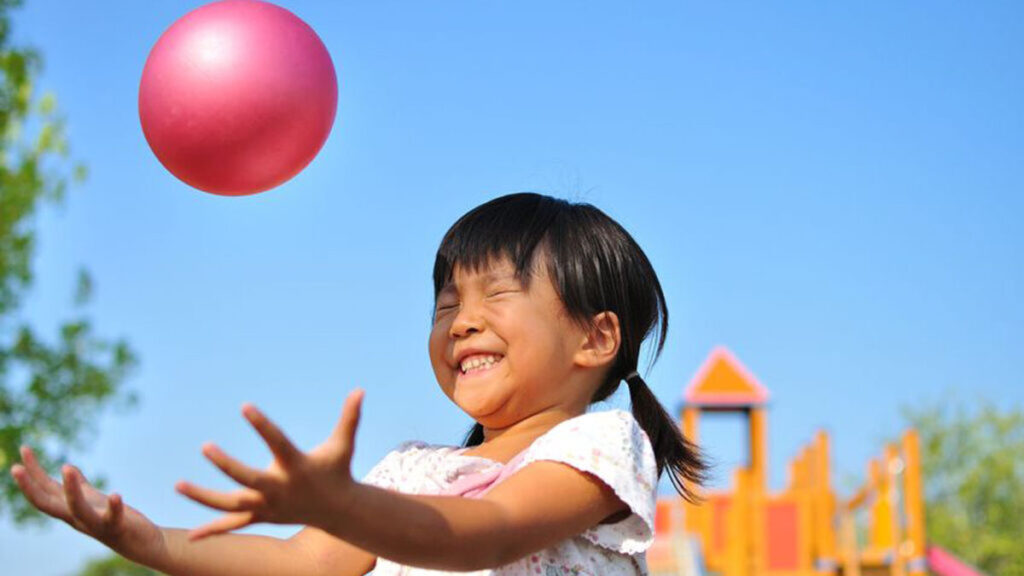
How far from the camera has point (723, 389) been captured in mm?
15547

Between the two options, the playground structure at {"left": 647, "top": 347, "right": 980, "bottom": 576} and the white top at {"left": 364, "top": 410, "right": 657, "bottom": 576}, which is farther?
the playground structure at {"left": 647, "top": 347, "right": 980, "bottom": 576}

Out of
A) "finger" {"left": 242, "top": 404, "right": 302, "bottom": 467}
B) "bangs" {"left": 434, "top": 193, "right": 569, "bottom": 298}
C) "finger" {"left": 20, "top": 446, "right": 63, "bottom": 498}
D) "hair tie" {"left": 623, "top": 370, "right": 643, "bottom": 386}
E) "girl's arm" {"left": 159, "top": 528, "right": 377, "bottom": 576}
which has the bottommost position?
"girl's arm" {"left": 159, "top": 528, "right": 377, "bottom": 576}

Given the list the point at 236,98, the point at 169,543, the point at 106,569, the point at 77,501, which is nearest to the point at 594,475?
the point at 169,543

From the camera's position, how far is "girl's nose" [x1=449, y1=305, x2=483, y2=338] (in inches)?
109

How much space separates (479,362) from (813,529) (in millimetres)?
11818

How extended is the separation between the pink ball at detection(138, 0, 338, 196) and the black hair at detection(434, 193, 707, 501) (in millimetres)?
455

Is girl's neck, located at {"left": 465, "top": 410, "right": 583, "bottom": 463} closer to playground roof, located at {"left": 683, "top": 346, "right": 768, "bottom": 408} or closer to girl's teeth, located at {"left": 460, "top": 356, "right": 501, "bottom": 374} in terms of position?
girl's teeth, located at {"left": 460, "top": 356, "right": 501, "bottom": 374}

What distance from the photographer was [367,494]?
187 centimetres

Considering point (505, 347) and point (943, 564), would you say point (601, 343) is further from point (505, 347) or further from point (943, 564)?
point (943, 564)

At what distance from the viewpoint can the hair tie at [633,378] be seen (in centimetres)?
306

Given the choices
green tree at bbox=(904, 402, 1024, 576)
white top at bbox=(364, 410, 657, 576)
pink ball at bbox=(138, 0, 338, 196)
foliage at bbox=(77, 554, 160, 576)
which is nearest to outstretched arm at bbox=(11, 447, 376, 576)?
white top at bbox=(364, 410, 657, 576)

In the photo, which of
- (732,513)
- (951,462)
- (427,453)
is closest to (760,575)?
(732,513)

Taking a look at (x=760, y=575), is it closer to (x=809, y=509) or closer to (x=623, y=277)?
(x=809, y=509)

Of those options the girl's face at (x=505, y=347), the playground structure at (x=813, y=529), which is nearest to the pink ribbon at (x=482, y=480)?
the girl's face at (x=505, y=347)
